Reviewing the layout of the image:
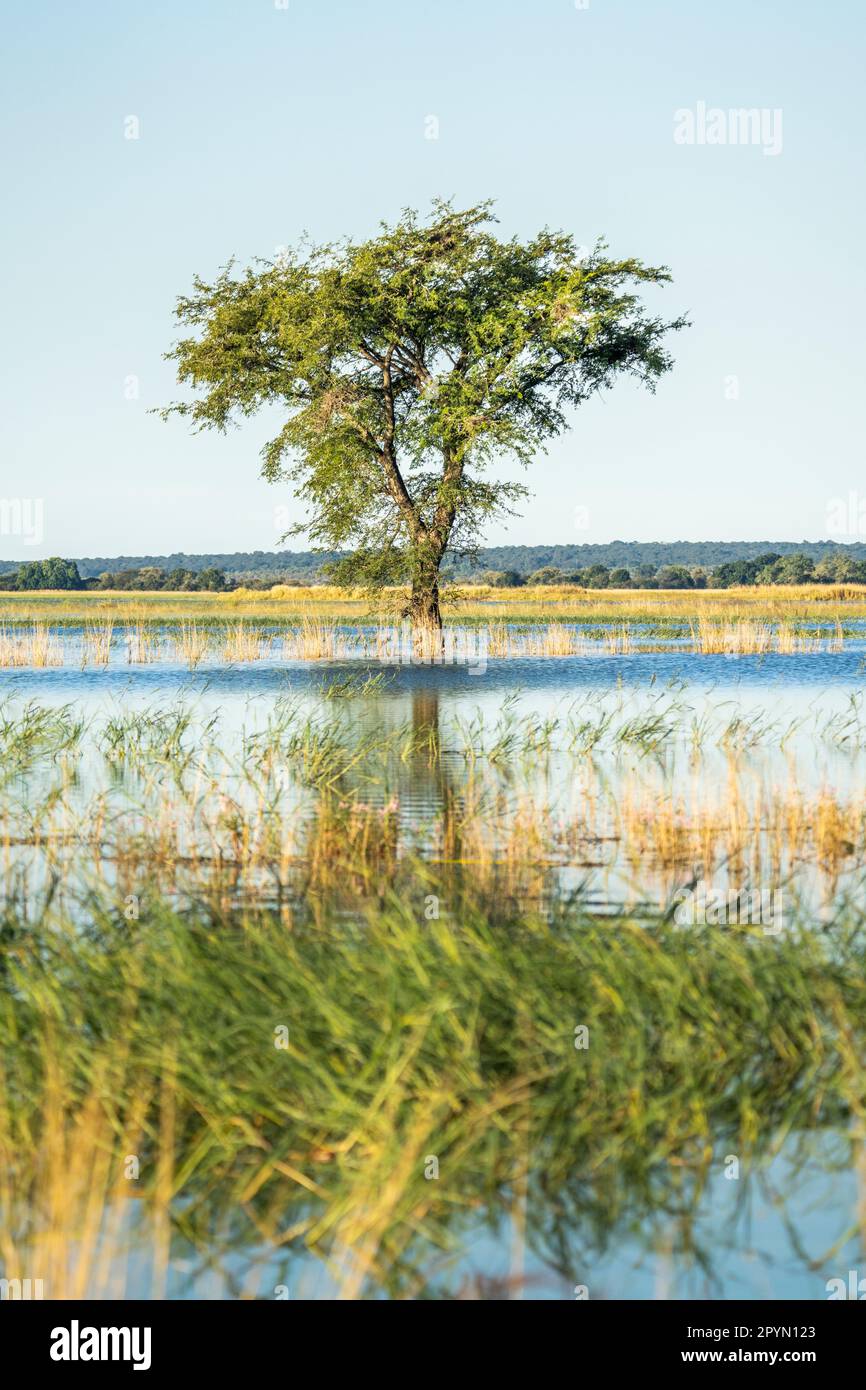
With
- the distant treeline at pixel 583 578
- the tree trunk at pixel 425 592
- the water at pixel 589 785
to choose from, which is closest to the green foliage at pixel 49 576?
the distant treeline at pixel 583 578

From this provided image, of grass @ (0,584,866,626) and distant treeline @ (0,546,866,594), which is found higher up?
distant treeline @ (0,546,866,594)

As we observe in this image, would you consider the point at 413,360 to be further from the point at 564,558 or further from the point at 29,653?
the point at 564,558

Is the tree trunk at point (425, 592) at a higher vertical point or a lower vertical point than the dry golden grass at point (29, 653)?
higher

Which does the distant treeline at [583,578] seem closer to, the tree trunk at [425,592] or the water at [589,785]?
the tree trunk at [425,592]

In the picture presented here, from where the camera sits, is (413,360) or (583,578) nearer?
(413,360)

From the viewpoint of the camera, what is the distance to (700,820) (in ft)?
41.1

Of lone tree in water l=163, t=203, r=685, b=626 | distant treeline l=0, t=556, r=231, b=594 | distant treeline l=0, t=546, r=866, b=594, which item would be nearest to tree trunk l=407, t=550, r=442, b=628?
lone tree in water l=163, t=203, r=685, b=626

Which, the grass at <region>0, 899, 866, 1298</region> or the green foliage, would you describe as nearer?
the grass at <region>0, 899, 866, 1298</region>

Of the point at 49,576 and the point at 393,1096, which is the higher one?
the point at 49,576

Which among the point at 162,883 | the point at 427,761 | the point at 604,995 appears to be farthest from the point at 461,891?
the point at 427,761

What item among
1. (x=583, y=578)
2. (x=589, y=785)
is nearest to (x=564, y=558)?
(x=583, y=578)

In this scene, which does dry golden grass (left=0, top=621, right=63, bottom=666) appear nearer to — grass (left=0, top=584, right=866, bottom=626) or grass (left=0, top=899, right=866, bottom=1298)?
grass (left=0, top=584, right=866, bottom=626)
